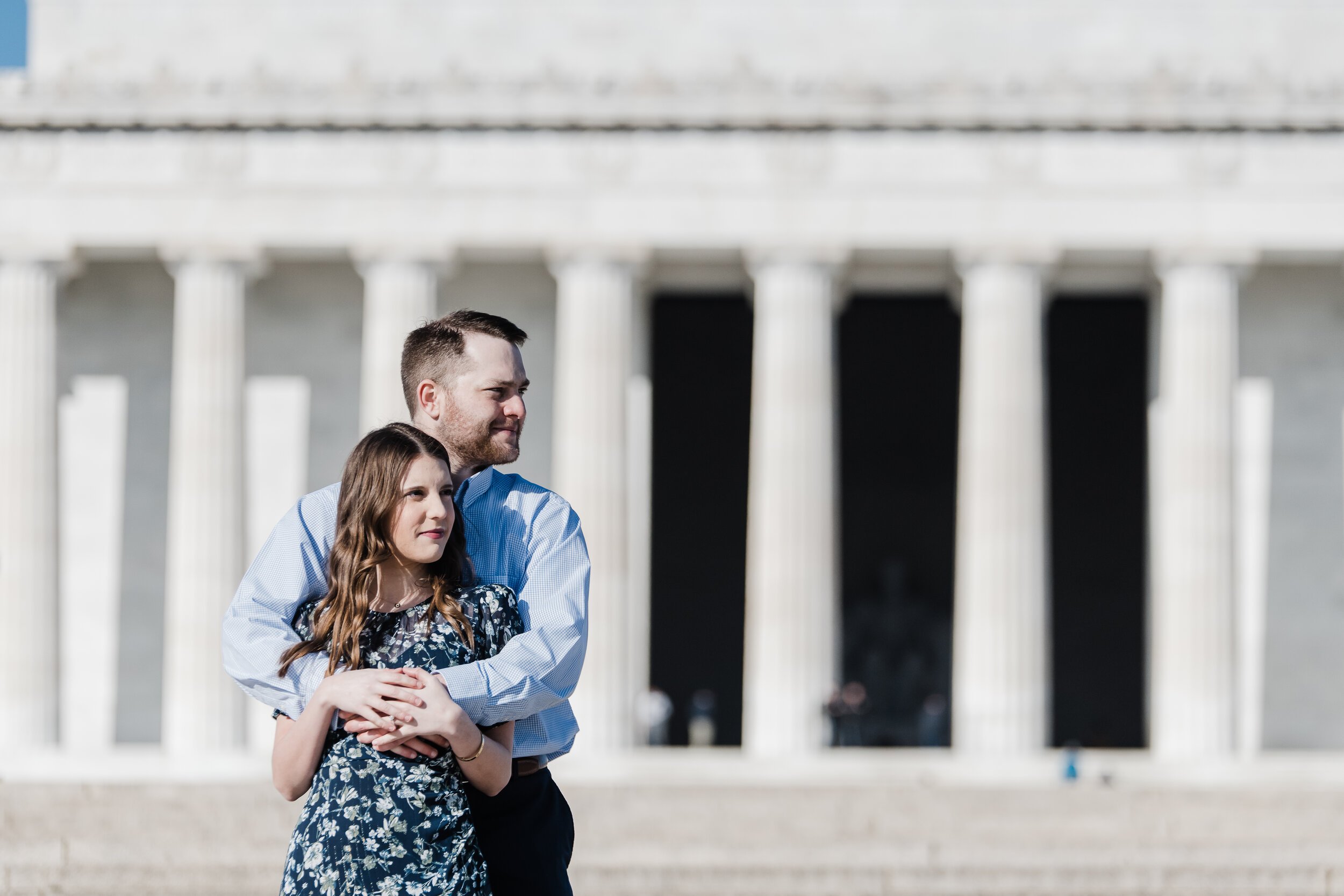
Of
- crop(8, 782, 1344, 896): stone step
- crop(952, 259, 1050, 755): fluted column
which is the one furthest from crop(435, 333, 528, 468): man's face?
crop(952, 259, 1050, 755): fluted column

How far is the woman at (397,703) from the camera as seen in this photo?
945 centimetres

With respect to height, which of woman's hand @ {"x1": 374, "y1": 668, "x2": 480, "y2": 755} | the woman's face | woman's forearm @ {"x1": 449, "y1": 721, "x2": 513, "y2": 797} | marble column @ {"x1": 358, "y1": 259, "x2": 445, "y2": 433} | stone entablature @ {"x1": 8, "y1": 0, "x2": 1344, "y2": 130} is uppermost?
stone entablature @ {"x1": 8, "y1": 0, "x2": 1344, "y2": 130}

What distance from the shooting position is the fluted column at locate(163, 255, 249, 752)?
5847cm

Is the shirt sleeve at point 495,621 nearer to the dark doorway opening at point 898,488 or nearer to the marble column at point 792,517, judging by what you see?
the marble column at point 792,517

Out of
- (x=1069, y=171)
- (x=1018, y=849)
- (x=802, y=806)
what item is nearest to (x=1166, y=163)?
(x=1069, y=171)

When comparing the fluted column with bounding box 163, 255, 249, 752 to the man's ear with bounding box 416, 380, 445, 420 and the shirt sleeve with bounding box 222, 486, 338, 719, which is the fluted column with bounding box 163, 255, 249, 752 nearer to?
the man's ear with bounding box 416, 380, 445, 420

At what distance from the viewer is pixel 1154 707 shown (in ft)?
194

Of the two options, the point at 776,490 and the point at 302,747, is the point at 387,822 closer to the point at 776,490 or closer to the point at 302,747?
the point at 302,747

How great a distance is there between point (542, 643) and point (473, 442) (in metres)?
1.46

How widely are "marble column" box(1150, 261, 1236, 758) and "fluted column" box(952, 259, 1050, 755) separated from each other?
3.97 metres

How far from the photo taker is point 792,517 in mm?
57406

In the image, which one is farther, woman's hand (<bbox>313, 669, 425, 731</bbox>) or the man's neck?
the man's neck

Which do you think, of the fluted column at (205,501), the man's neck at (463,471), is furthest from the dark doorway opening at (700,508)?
the man's neck at (463,471)

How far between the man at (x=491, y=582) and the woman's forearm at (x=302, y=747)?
0.14 m
